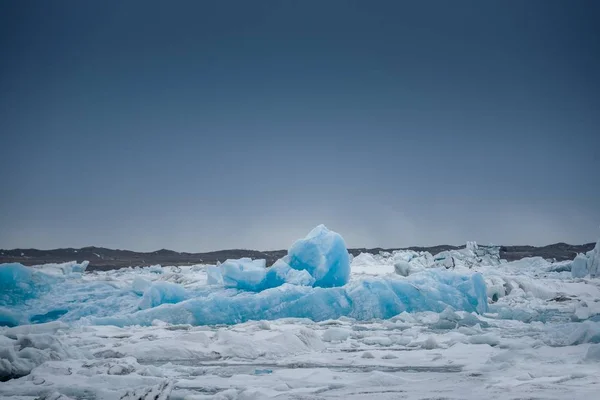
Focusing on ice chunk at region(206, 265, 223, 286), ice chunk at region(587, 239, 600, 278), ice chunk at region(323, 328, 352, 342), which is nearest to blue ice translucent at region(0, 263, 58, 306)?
ice chunk at region(206, 265, 223, 286)

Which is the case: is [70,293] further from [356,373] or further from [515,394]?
[515,394]

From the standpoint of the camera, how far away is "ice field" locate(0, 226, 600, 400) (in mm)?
3805

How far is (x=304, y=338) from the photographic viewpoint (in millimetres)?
5902

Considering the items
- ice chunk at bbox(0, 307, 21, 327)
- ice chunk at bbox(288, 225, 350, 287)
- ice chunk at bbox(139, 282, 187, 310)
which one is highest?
ice chunk at bbox(288, 225, 350, 287)

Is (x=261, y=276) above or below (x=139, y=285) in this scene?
above

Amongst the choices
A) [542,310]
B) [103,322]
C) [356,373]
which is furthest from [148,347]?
[542,310]

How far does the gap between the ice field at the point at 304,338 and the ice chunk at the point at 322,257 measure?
0.9 inches

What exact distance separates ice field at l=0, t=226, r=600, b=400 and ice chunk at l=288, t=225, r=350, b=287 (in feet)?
0.07

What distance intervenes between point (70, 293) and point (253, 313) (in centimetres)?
533

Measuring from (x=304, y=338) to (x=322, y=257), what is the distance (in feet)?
16.0

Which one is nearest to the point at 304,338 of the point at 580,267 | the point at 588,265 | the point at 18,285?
the point at 18,285

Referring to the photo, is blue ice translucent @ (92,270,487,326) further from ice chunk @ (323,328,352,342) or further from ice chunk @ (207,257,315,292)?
ice chunk @ (323,328,352,342)

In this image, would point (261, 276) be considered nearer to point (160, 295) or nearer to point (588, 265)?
point (160, 295)

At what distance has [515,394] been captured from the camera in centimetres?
347
